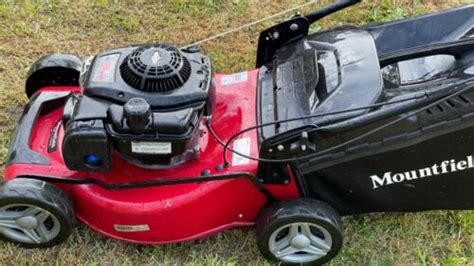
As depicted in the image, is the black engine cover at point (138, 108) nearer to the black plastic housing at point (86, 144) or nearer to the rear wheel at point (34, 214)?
the black plastic housing at point (86, 144)

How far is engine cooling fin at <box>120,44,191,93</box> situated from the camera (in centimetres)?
206

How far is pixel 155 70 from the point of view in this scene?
81.5 inches

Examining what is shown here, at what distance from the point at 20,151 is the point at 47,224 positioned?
24 cm

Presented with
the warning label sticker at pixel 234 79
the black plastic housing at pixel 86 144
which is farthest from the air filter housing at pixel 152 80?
the warning label sticker at pixel 234 79

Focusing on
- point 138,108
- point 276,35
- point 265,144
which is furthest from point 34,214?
point 276,35

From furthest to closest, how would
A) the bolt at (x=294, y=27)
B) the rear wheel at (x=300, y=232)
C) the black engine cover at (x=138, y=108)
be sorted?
the bolt at (x=294, y=27), the rear wheel at (x=300, y=232), the black engine cover at (x=138, y=108)

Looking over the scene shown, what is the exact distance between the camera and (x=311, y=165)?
2.09m

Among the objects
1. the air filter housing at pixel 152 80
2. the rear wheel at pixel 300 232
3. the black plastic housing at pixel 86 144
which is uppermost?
the air filter housing at pixel 152 80

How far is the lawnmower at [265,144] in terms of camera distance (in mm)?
2016

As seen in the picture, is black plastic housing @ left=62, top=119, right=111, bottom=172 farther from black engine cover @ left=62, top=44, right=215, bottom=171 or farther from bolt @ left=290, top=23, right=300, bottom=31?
bolt @ left=290, top=23, right=300, bottom=31

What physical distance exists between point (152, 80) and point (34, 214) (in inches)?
21.9

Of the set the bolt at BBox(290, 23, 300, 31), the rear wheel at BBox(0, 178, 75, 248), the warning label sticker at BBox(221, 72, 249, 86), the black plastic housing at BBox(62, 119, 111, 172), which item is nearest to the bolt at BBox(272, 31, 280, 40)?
the bolt at BBox(290, 23, 300, 31)

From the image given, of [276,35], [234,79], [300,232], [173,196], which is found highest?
[276,35]

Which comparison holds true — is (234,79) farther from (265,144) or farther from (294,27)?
(265,144)
